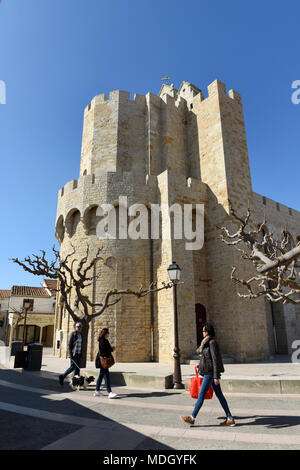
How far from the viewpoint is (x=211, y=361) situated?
4.69m

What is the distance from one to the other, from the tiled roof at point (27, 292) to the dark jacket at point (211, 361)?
3516 cm

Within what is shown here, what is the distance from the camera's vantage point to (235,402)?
636cm

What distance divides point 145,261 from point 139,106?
38.9 feet

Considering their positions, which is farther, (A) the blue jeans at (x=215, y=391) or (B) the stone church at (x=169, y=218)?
(B) the stone church at (x=169, y=218)

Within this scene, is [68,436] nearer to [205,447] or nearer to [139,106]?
[205,447]

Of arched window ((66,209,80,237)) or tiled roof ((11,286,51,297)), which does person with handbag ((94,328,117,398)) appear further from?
tiled roof ((11,286,51,297))

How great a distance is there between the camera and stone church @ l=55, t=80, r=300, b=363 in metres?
14.4

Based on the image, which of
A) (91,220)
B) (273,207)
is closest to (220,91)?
(273,207)

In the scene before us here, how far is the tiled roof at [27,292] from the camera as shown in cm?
3556

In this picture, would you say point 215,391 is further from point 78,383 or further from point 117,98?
point 117,98

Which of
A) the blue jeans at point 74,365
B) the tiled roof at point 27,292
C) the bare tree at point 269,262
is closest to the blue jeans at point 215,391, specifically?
the bare tree at point 269,262

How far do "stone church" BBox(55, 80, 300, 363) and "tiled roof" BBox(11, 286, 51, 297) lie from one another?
67.1 ft

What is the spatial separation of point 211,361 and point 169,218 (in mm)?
10601

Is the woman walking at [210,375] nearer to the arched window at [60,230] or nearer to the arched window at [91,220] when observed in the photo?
the arched window at [91,220]
